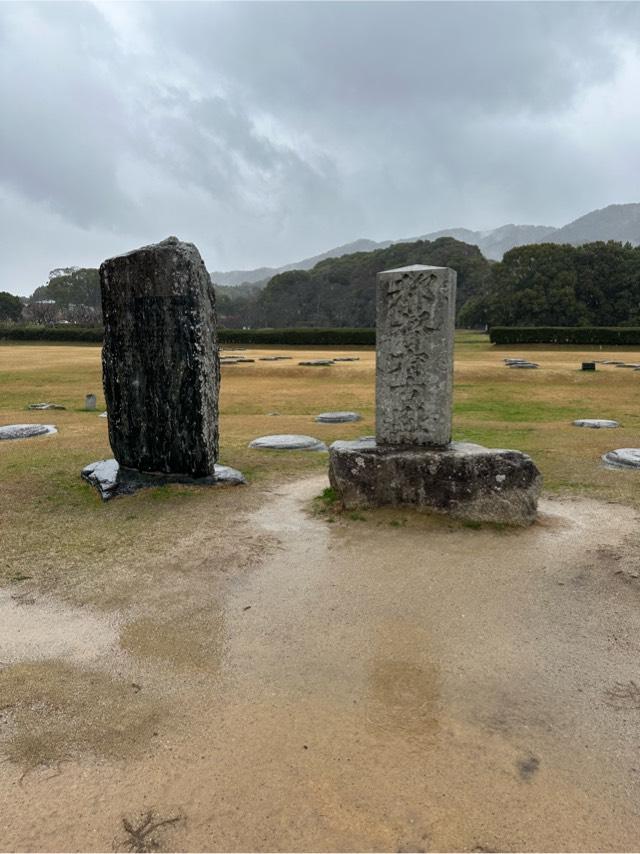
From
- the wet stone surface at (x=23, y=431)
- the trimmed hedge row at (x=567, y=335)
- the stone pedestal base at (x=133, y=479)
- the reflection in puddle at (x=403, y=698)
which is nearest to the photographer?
the reflection in puddle at (x=403, y=698)

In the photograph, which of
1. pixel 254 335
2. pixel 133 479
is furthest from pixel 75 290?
pixel 133 479

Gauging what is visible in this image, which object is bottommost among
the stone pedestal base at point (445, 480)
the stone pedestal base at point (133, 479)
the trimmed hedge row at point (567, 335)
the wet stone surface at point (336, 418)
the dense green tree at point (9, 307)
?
the wet stone surface at point (336, 418)

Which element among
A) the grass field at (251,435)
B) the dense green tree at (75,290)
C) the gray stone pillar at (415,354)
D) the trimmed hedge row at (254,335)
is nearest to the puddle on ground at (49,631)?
the grass field at (251,435)

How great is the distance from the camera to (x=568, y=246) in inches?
2018

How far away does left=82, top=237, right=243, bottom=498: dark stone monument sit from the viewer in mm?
7625

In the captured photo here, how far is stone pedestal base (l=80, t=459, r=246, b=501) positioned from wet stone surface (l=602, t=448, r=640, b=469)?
218 inches

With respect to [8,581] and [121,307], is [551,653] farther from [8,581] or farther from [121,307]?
[121,307]

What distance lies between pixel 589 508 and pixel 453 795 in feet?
16.9

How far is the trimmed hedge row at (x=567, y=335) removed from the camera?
38.4 m

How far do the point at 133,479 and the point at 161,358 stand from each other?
1.66m

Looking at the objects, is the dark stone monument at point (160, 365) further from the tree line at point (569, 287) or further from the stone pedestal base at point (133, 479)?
the tree line at point (569, 287)

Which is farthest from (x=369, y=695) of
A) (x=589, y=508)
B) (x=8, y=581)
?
(x=589, y=508)

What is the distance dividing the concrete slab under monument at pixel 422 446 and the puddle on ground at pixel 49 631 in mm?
3212

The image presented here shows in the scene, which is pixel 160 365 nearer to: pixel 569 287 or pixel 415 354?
pixel 415 354
